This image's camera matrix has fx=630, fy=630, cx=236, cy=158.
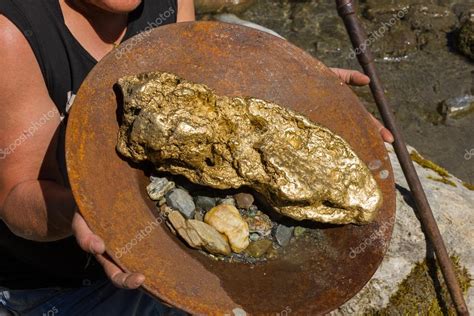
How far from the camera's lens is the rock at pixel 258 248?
2.00 m

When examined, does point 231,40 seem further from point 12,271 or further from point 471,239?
point 471,239

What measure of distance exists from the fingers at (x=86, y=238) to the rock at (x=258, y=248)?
500 mm

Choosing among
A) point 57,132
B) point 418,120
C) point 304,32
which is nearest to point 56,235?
point 57,132

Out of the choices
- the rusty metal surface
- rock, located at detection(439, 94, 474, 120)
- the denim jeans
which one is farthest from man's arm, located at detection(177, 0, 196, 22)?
rock, located at detection(439, 94, 474, 120)

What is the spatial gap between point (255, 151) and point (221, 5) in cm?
472

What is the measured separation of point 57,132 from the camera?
2104 mm

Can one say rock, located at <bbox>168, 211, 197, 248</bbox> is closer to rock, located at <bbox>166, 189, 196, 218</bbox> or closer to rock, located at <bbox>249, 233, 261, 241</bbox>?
rock, located at <bbox>166, 189, 196, 218</bbox>

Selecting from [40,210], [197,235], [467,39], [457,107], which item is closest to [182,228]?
[197,235]

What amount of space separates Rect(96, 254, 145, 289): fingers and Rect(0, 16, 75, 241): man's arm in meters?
0.30

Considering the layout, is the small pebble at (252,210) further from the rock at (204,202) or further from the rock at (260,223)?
the rock at (204,202)

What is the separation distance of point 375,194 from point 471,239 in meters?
1.45

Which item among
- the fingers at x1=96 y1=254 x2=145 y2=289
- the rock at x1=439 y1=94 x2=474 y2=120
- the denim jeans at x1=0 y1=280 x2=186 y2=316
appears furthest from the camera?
the rock at x1=439 y1=94 x2=474 y2=120

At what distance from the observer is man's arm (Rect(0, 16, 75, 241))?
1.97 meters

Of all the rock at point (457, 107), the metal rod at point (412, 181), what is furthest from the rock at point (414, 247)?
the rock at point (457, 107)
